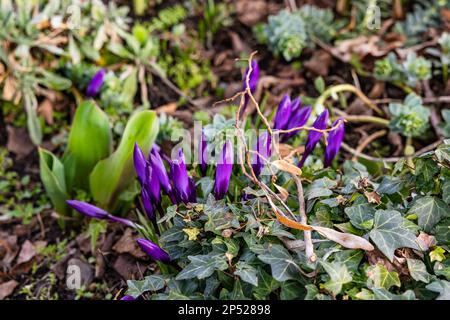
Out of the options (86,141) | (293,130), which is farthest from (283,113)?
(86,141)

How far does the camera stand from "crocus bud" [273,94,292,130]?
6.39 feet

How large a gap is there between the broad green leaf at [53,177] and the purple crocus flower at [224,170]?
719mm

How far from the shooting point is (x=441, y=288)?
1.42m

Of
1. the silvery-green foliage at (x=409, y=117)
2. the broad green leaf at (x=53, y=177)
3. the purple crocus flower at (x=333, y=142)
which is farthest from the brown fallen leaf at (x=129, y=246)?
the silvery-green foliage at (x=409, y=117)

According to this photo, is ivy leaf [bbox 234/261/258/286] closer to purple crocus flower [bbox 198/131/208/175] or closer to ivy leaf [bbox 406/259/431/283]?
ivy leaf [bbox 406/259/431/283]

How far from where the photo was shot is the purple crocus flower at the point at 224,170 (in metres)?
1.72

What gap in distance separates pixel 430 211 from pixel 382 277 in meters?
0.25

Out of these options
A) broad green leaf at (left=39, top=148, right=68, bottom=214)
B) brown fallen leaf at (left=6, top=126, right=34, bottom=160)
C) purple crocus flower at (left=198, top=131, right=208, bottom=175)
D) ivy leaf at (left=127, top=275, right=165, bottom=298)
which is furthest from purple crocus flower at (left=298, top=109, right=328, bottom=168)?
brown fallen leaf at (left=6, top=126, right=34, bottom=160)

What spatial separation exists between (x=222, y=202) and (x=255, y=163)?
234 millimetres

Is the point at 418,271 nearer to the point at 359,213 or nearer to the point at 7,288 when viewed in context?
the point at 359,213

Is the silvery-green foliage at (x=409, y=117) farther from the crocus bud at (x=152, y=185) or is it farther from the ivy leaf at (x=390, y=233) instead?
the crocus bud at (x=152, y=185)

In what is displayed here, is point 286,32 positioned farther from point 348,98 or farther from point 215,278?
point 215,278

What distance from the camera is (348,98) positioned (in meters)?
2.82

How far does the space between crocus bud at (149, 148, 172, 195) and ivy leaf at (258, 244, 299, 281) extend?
42 centimetres
